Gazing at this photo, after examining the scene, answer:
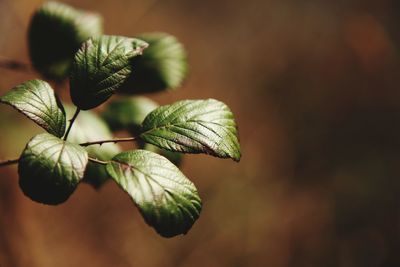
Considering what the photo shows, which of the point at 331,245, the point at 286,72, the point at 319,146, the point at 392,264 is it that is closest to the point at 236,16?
the point at 286,72

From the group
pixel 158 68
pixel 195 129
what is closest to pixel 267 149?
pixel 158 68

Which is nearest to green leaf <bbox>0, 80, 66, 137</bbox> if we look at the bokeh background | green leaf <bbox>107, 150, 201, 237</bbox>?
green leaf <bbox>107, 150, 201, 237</bbox>

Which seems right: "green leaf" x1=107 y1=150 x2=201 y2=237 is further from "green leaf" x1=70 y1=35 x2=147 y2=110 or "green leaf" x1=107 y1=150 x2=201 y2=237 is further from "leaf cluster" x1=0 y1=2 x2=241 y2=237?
"green leaf" x1=70 y1=35 x2=147 y2=110

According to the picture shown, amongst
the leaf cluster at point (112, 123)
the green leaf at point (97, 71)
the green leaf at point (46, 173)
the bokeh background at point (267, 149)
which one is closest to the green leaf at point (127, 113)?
the leaf cluster at point (112, 123)

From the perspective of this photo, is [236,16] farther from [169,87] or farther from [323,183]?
[169,87]

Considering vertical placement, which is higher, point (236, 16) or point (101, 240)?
point (236, 16)
